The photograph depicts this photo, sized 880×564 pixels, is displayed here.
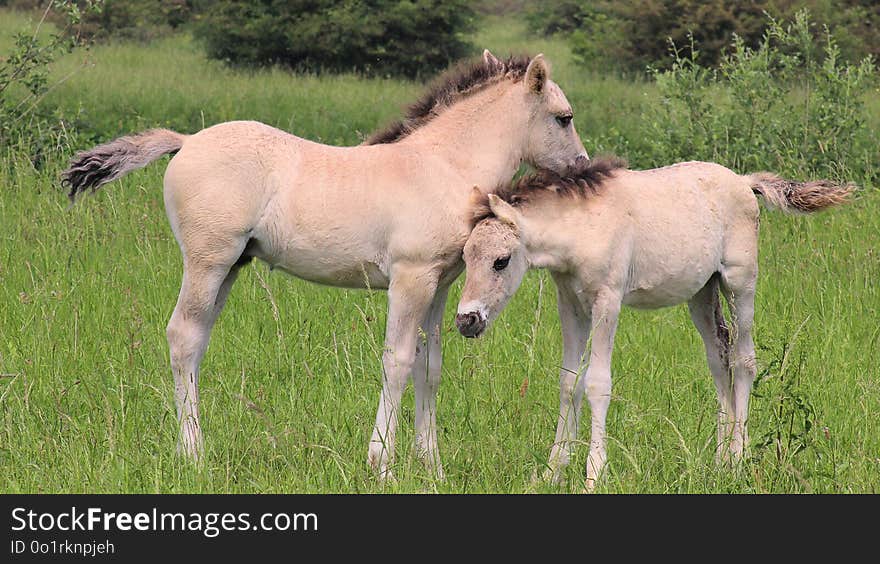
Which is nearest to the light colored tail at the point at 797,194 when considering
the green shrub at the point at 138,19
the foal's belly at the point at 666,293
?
the foal's belly at the point at 666,293

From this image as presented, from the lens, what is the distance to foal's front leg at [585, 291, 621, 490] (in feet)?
17.5

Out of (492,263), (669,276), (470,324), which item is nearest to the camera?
(470,324)

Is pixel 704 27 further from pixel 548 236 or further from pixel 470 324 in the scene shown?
pixel 470 324

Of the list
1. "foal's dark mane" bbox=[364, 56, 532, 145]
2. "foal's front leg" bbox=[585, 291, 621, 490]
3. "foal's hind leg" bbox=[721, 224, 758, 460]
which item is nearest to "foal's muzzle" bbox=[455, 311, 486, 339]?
"foal's front leg" bbox=[585, 291, 621, 490]

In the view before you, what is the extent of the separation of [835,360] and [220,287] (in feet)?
12.3

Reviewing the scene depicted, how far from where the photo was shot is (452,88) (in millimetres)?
5965

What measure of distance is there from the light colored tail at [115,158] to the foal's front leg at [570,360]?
2.07 meters

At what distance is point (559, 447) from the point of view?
5.48 m

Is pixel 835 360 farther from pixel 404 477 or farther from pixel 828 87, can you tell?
pixel 828 87

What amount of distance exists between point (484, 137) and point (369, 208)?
2.33 ft

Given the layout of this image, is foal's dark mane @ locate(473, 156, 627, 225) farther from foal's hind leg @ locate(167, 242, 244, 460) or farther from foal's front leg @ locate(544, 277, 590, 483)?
foal's hind leg @ locate(167, 242, 244, 460)

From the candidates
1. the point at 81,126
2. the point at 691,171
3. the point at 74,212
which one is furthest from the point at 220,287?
the point at 81,126

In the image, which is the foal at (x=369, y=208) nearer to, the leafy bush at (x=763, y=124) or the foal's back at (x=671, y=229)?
the foal's back at (x=671, y=229)

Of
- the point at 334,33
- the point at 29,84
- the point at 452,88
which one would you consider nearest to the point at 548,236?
the point at 452,88
